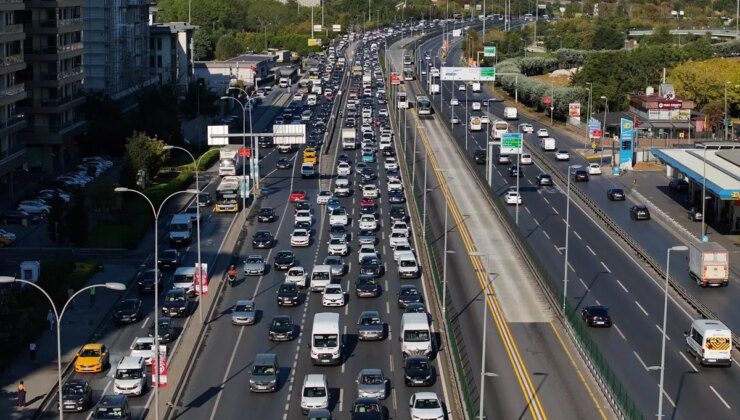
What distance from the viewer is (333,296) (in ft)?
243

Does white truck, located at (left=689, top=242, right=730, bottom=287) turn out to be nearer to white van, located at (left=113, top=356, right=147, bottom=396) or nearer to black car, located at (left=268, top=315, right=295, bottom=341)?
black car, located at (left=268, top=315, right=295, bottom=341)

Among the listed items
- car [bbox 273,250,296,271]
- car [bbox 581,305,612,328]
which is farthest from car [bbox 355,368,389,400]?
car [bbox 273,250,296,271]

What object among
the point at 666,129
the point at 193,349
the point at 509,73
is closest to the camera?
the point at 193,349

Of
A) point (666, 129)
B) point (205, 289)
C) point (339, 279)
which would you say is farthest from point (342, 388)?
point (666, 129)

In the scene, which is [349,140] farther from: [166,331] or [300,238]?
[166,331]

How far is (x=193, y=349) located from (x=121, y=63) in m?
Answer: 89.3

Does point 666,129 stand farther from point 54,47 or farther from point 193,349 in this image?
point 193,349

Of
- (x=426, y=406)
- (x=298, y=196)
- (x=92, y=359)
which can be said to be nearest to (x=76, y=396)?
(x=92, y=359)

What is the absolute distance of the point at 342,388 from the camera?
59.2 meters

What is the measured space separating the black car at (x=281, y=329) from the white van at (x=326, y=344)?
307 centimetres

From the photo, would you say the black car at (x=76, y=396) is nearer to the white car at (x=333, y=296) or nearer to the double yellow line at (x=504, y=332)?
the double yellow line at (x=504, y=332)

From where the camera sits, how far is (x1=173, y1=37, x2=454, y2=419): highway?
5681cm

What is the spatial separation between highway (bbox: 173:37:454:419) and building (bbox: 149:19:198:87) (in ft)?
275

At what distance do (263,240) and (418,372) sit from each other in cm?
3234
